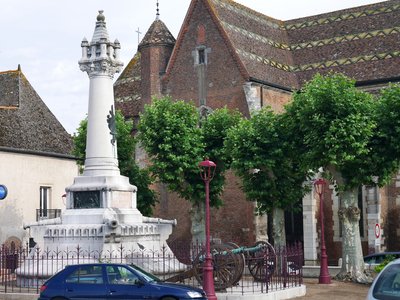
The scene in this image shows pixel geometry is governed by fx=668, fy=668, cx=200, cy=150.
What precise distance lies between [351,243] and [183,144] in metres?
8.83

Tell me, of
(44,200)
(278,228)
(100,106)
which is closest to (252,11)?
(44,200)

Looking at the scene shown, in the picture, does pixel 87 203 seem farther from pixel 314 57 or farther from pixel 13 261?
pixel 314 57

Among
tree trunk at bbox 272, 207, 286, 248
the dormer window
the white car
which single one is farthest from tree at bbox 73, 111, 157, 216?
the white car

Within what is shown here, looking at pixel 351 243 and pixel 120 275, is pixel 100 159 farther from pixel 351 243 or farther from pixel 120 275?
pixel 351 243

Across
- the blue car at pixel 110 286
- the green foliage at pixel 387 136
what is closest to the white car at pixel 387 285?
the blue car at pixel 110 286

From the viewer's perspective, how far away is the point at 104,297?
14992mm

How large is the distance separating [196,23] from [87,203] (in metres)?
19.6

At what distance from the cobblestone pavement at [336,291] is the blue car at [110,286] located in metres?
6.40

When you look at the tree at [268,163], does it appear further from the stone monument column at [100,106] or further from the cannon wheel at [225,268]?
the cannon wheel at [225,268]

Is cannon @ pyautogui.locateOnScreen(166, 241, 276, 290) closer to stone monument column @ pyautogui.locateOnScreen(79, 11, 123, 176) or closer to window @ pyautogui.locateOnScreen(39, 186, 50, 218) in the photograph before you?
stone monument column @ pyautogui.locateOnScreen(79, 11, 123, 176)

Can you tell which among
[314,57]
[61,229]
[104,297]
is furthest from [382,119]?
[314,57]

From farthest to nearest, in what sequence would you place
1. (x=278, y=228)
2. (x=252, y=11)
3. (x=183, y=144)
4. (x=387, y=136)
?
(x=252, y=11) → (x=183, y=144) → (x=278, y=228) → (x=387, y=136)

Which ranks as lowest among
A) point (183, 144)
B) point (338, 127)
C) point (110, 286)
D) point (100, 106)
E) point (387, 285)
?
point (110, 286)

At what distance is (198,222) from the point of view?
101 ft
